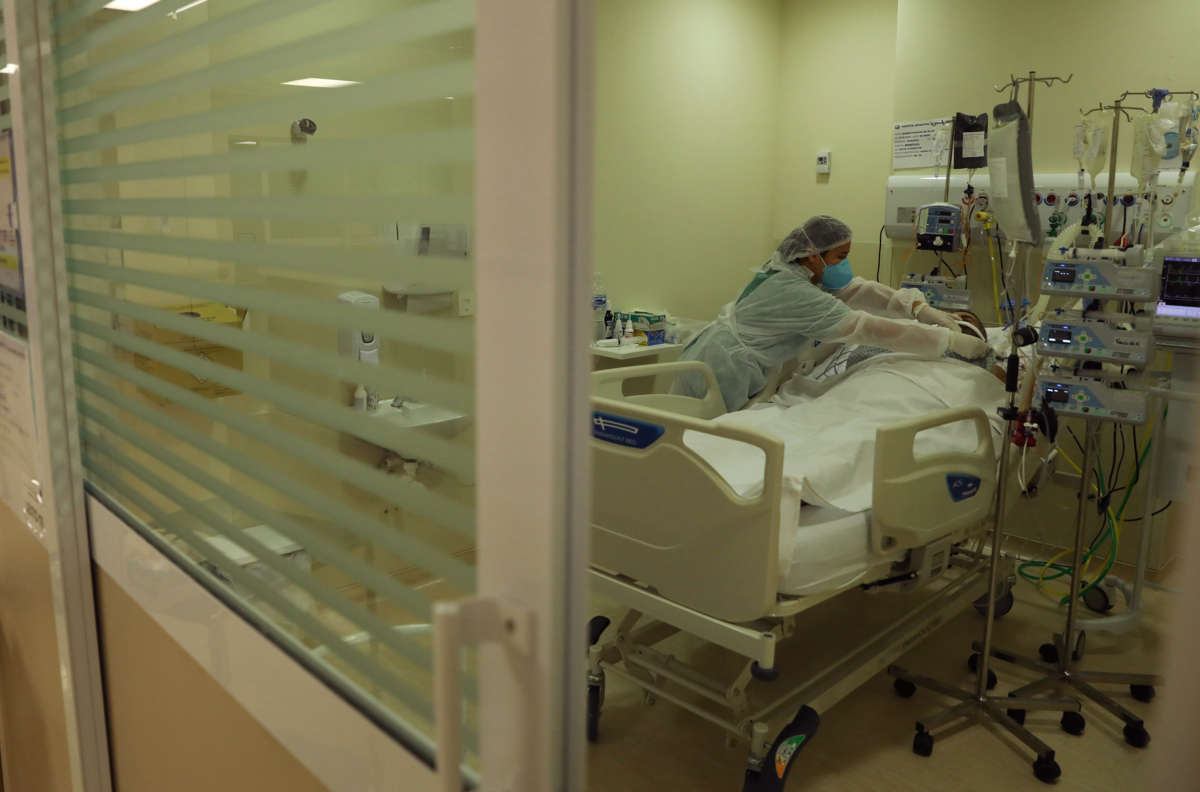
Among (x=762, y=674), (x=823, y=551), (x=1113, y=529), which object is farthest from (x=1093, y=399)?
(x=1113, y=529)

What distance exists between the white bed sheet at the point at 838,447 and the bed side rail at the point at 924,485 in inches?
3.0

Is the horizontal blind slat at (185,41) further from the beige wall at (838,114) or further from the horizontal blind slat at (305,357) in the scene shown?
the beige wall at (838,114)

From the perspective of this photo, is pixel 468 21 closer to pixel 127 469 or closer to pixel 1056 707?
pixel 127 469

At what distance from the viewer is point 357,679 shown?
959 millimetres

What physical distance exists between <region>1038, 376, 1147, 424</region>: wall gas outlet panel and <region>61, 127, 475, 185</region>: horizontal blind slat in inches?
86.2

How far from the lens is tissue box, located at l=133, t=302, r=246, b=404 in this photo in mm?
1119

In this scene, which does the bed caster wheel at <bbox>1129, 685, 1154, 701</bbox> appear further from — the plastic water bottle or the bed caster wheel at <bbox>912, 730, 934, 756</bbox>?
the plastic water bottle

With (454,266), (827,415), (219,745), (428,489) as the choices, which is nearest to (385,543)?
(428,489)

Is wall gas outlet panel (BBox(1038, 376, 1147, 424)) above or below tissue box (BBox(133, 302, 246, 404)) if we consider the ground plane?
below

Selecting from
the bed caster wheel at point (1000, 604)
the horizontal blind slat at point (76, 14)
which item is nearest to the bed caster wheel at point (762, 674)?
the bed caster wheel at point (1000, 604)

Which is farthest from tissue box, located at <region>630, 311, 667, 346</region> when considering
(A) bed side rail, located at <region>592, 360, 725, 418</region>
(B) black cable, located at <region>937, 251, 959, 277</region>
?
(B) black cable, located at <region>937, 251, 959, 277</region>

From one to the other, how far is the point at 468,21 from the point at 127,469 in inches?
41.6

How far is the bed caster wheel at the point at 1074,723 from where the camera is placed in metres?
2.64

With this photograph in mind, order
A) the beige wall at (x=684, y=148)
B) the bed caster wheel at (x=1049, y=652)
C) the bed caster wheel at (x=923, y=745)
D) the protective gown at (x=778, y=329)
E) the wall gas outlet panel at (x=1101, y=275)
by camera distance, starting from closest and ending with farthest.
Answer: the wall gas outlet panel at (x=1101, y=275)
the bed caster wheel at (x=923, y=745)
the bed caster wheel at (x=1049, y=652)
the protective gown at (x=778, y=329)
the beige wall at (x=684, y=148)
